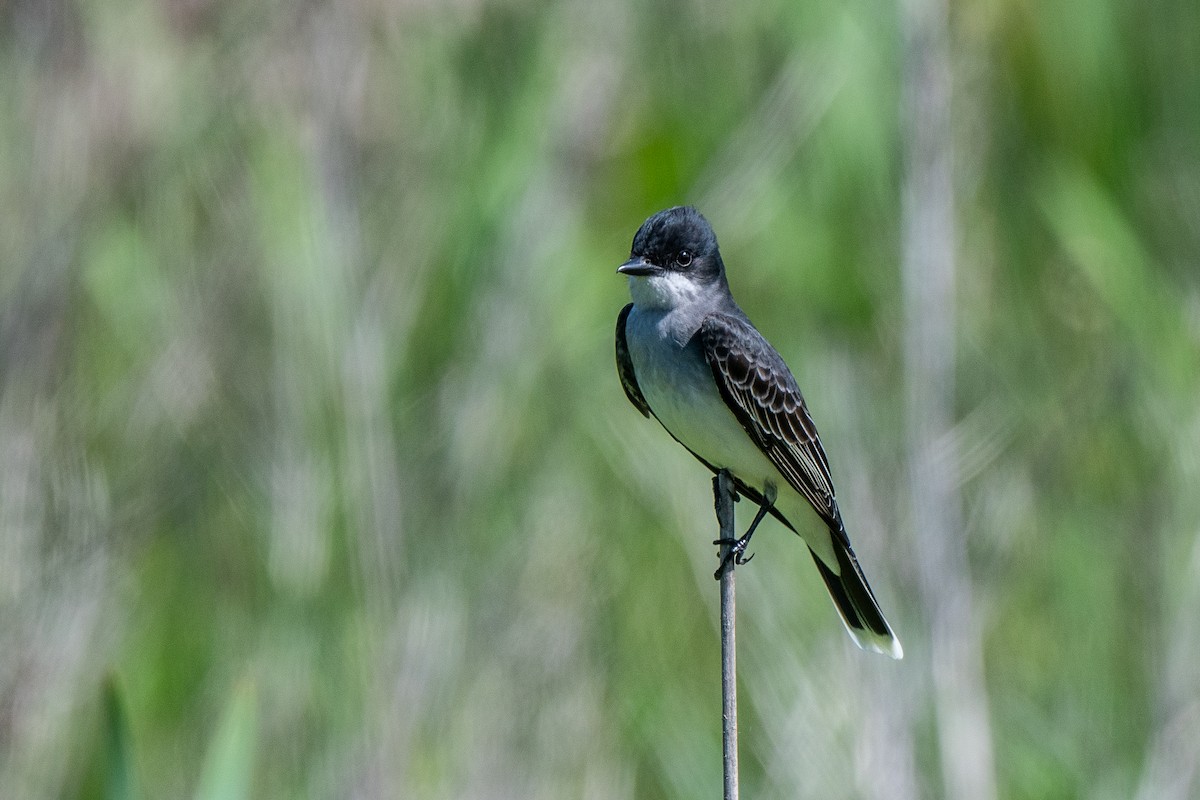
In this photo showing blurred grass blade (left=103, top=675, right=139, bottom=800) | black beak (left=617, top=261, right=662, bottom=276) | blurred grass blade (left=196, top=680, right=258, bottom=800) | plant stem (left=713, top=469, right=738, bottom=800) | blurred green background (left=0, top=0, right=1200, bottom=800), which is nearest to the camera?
plant stem (left=713, top=469, right=738, bottom=800)

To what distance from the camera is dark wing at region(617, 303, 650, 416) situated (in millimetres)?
3902

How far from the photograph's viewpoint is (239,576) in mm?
6070

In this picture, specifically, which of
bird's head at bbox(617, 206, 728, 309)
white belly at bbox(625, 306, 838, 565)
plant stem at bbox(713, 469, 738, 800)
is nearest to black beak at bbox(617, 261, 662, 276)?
bird's head at bbox(617, 206, 728, 309)

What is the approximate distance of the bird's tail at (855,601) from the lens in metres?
3.78

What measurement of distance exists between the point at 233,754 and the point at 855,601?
181 centimetres

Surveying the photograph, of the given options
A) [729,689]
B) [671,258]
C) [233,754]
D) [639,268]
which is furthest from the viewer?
[671,258]

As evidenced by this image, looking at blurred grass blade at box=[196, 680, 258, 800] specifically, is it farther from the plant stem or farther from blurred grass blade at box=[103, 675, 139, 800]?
the plant stem

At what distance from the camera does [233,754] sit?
249 cm

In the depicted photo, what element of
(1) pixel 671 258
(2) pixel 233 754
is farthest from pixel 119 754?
(1) pixel 671 258

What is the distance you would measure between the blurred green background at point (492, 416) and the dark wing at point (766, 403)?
33cm

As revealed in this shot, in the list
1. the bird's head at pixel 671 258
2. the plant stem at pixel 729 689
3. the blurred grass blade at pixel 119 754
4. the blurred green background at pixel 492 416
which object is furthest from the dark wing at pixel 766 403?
the blurred grass blade at pixel 119 754

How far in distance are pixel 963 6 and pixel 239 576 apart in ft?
10.4

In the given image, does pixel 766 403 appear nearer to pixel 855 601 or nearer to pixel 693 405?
pixel 693 405

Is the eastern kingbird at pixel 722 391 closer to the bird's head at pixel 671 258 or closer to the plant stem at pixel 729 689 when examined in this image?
the bird's head at pixel 671 258
